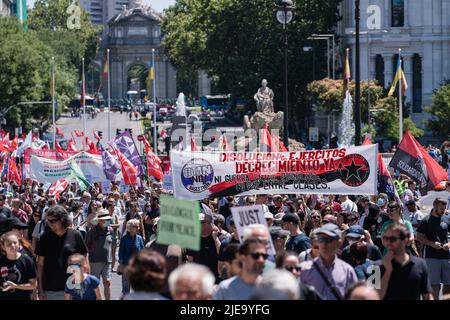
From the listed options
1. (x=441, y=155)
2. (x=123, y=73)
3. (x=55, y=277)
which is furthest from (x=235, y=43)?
(x=123, y=73)

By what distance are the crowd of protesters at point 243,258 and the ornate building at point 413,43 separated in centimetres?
5582

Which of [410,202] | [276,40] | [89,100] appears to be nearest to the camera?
[410,202]

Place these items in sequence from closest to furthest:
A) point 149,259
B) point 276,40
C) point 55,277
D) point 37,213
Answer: point 149,259 < point 55,277 < point 37,213 < point 276,40

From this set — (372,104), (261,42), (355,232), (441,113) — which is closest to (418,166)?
(355,232)

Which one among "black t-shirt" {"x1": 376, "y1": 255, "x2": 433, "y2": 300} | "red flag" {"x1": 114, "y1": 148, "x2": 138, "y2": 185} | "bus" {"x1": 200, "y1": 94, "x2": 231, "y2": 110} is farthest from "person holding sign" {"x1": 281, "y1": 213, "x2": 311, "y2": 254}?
"bus" {"x1": 200, "y1": 94, "x2": 231, "y2": 110}

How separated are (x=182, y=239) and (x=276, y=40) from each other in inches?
2566

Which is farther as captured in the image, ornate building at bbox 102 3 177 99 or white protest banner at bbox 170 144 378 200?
ornate building at bbox 102 3 177 99

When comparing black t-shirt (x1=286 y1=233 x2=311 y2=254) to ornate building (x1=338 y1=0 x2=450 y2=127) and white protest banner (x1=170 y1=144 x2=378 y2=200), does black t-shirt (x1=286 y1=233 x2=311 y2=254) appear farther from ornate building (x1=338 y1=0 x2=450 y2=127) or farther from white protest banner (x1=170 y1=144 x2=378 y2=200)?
ornate building (x1=338 y1=0 x2=450 y2=127)

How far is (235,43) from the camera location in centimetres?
7800

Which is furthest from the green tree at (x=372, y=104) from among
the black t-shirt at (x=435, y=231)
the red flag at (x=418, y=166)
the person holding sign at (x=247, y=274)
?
the person holding sign at (x=247, y=274)

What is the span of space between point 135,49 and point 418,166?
16064 centimetres

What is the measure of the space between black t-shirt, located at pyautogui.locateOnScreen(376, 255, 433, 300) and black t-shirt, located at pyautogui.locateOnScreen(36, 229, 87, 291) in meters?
3.47

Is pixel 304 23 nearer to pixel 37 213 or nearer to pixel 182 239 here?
pixel 37 213

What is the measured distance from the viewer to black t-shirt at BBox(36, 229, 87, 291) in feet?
43.0
